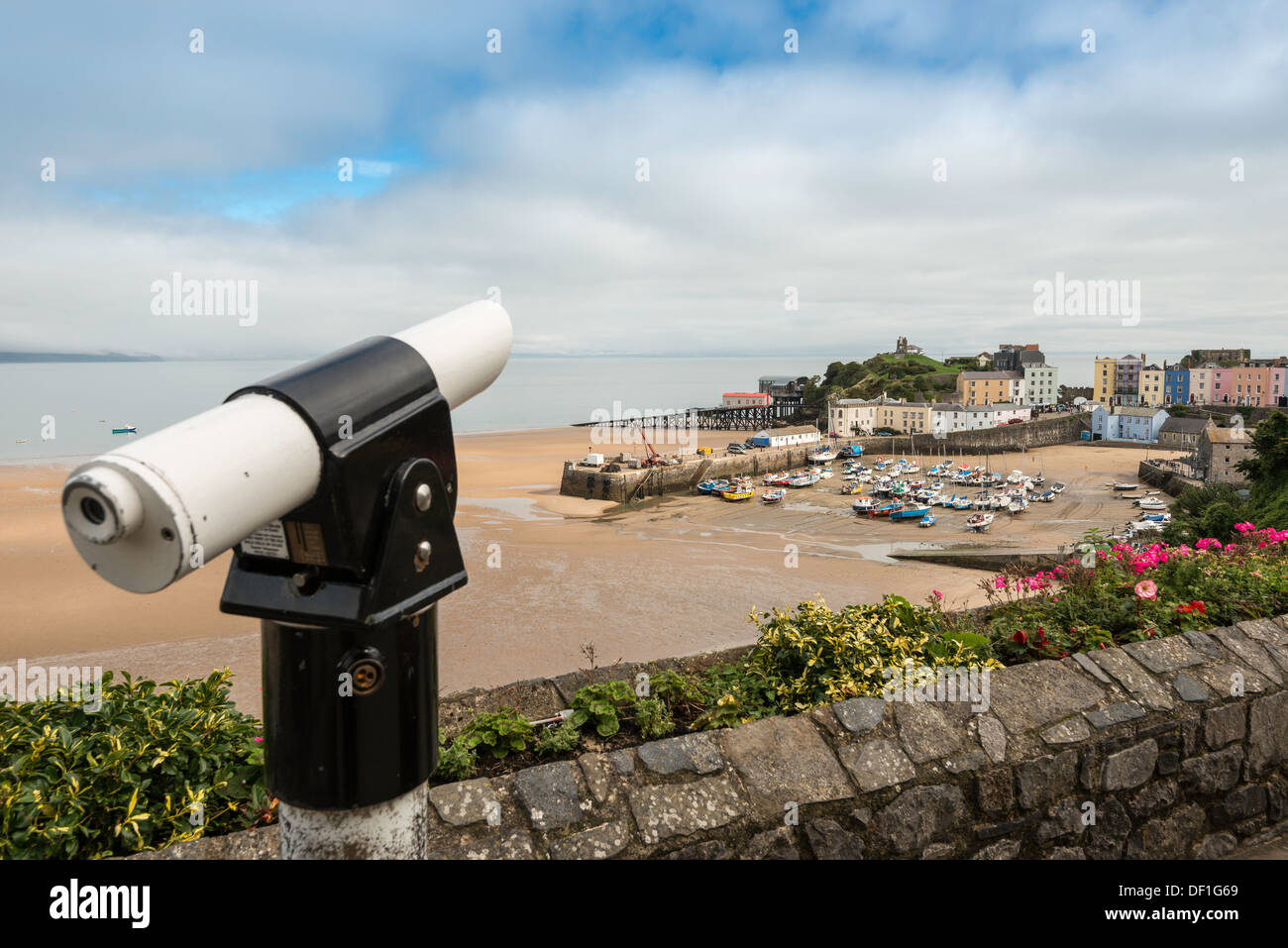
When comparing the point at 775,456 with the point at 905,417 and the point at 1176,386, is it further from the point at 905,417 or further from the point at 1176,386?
the point at 1176,386

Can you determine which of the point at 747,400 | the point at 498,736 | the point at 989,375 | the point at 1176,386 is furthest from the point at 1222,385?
the point at 498,736

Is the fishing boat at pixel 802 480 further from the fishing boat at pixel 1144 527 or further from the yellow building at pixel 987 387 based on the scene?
the yellow building at pixel 987 387

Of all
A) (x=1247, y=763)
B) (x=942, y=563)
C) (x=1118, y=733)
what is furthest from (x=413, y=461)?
(x=942, y=563)

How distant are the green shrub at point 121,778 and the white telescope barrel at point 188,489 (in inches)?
68.5

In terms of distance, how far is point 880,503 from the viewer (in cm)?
3478

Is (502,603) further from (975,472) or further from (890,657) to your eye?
(975,472)

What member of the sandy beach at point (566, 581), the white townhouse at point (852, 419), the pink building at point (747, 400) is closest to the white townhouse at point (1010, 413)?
the white townhouse at point (852, 419)

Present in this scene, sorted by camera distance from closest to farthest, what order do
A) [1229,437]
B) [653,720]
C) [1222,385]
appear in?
1. [653,720]
2. [1229,437]
3. [1222,385]

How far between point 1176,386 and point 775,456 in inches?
2688

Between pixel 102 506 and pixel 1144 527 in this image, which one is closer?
pixel 102 506

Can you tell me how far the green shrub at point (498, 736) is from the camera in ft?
9.51

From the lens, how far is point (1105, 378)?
10188cm

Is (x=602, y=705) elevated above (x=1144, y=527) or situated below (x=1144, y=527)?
above
